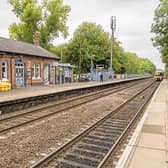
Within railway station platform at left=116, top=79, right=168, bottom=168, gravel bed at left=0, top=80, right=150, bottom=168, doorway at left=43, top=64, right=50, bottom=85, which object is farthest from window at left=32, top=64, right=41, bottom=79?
railway station platform at left=116, top=79, right=168, bottom=168

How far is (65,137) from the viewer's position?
7.75m

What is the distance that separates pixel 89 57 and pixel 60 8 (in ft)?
47.6

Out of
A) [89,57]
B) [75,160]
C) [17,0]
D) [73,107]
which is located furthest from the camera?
[89,57]

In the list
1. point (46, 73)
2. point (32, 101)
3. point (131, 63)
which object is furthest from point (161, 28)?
point (131, 63)

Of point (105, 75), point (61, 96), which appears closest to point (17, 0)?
point (105, 75)

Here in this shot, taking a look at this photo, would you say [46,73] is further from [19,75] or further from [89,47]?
[89,47]

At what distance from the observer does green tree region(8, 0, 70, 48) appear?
48.4m

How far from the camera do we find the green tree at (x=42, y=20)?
4838 centimetres

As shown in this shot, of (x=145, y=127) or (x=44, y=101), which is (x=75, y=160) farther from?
(x=44, y=101)

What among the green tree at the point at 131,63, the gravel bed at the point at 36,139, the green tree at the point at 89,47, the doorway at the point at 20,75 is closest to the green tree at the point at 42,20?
the green tree at the point at 89,47

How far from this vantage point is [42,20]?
50.4m

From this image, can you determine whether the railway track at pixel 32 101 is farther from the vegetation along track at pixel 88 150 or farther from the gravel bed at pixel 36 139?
the vegetation along track at pixel 88 150

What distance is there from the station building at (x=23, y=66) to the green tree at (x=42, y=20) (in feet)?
58.3

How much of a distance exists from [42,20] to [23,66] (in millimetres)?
26441
